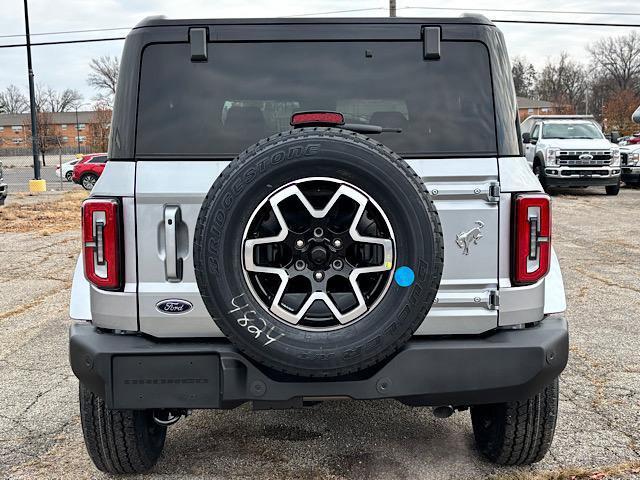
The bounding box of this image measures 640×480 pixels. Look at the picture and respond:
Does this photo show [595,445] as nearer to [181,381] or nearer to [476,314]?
[476,314]

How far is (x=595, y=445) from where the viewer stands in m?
3.40

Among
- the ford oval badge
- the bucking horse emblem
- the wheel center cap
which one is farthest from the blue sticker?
the ford oval badge

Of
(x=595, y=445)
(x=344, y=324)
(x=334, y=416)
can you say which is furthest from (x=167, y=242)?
(x=595, y=445)

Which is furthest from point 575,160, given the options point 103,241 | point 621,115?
point 621,115

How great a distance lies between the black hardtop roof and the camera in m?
2.74

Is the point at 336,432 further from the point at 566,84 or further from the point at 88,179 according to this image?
the point at 566,84

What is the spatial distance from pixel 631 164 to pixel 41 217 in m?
15.7

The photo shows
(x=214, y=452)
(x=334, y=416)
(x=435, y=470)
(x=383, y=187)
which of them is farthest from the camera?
(x=334, y=416)

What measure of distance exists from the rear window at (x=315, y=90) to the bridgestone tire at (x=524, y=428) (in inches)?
47.1

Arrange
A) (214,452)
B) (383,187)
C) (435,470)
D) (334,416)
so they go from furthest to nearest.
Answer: (334,416) → (214,452) → (435,470) → (383,187)

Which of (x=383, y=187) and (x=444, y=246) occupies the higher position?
(x=383, y=187)

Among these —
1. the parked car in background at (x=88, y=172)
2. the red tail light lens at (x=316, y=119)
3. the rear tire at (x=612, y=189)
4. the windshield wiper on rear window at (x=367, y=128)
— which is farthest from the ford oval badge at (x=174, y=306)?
the parked car in background at (x=88, y=172)

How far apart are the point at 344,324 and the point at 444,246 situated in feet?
1.75

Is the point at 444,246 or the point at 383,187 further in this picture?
the point at 444,246
